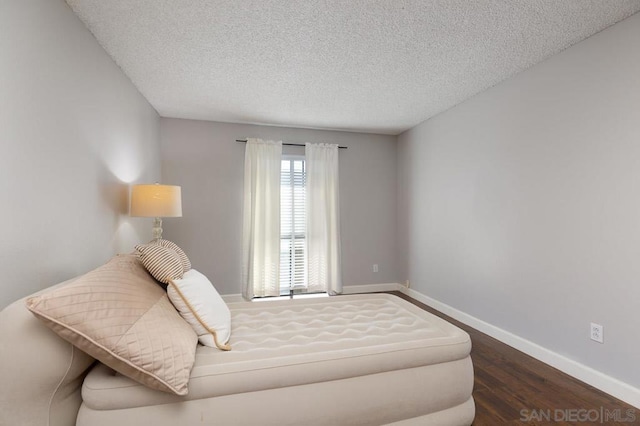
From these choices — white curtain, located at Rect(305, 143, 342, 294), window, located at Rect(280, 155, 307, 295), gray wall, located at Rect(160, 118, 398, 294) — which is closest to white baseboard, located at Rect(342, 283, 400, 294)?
gray wall, located at Rect(160, 118, 398, 294)

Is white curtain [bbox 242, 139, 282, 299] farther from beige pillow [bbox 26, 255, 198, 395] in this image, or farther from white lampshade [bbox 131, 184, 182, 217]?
beige pillow [bbox 26, 255, 198, 395]

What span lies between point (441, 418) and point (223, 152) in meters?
3.72

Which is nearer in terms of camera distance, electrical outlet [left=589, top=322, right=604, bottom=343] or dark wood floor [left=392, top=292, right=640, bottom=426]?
dark wood floor [left=392, top=292, right=640, bottom=426]

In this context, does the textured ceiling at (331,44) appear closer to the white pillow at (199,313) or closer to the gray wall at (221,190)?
the gray wall at (221,190)

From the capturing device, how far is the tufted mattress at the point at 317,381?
123cm

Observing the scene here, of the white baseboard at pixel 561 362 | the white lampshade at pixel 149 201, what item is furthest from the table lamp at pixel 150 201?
the white baseboard at pixel 561 362

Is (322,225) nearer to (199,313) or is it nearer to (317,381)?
(199,313)

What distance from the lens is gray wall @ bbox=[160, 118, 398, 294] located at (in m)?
4.00

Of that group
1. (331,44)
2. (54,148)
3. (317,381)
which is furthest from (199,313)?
(331,44)

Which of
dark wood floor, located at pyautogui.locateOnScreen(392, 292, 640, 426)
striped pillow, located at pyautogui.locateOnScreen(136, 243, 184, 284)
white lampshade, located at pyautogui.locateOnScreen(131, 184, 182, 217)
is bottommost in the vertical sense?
dark wood floor, located at pyautogui.locateOnScreen(392, 292, 640, 426)

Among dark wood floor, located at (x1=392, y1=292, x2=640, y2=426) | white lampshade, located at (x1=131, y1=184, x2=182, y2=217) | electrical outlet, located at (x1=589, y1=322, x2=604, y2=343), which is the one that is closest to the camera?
dark wood floor, located at (x1=392, y1=292, x2=640, y2=426)

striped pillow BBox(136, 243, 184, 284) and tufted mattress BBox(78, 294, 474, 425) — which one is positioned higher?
striped pillow BBox(136, 243, 184, 284)

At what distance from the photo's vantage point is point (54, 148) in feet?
5.57

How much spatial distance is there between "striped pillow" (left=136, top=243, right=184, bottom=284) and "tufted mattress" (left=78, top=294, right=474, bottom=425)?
416 mm
